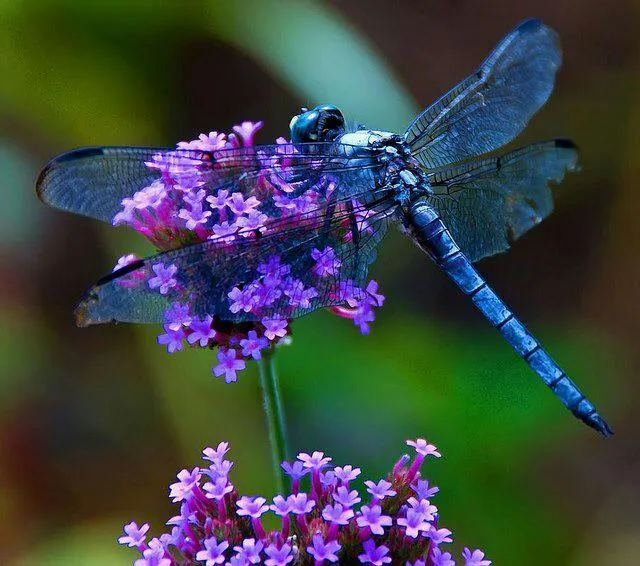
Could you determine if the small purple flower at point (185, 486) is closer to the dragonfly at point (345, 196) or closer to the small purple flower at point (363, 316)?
the dragonfly at point (345, 196)

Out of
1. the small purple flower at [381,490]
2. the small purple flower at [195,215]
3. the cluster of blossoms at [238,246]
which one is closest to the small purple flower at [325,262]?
the cluster of blossoms at [238,246]

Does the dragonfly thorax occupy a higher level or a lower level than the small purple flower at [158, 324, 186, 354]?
higher

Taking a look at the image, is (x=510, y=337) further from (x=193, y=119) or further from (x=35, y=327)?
(x=193, y=119)

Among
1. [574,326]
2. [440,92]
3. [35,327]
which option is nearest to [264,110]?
[440,92]

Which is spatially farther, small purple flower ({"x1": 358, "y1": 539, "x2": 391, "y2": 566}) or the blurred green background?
the blurred green background

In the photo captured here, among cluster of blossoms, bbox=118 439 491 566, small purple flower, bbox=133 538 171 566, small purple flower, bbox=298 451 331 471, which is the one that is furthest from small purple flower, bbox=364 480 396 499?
small purple flower, bbox=133 538 171 566

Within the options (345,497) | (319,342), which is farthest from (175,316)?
(319,342)

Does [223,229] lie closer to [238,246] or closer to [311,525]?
[238,246]

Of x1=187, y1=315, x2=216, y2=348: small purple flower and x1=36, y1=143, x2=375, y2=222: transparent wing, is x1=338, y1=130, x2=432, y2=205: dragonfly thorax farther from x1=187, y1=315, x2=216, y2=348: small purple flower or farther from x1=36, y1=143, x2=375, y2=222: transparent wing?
x1=187, y1=315, x2=216, y2=348: small purple flower
